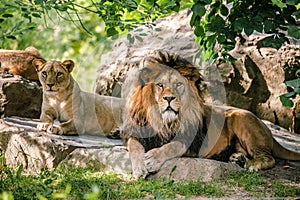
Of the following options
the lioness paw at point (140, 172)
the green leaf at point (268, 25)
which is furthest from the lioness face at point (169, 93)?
the green leaf at point (268, 25)

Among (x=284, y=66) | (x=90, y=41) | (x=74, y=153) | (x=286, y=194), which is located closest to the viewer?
(x=286, y=194)

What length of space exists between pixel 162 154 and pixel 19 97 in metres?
2.34

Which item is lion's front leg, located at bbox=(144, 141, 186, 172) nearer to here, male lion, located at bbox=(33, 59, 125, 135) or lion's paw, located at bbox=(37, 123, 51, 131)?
male lion, located at bbox=(33, 59, 125, 135)

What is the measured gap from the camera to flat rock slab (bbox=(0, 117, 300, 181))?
5.54 metres

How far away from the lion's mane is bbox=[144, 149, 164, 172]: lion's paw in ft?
0.64

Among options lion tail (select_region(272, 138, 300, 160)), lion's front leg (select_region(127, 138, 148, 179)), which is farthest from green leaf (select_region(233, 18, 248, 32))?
lion tail (select_region(272, 138, 300, 160))

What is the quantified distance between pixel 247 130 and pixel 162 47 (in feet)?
8.62

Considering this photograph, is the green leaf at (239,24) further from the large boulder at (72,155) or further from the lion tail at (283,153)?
the lion tail at (283,153)

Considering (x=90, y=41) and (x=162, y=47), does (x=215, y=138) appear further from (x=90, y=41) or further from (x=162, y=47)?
(x=90, y=41)

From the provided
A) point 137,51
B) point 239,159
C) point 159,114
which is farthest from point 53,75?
point 137,51

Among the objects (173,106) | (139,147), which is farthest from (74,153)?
(173,106)

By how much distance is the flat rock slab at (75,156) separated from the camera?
5543 mm

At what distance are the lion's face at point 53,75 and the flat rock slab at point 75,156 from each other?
48 centimetres

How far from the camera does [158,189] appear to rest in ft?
16.6
